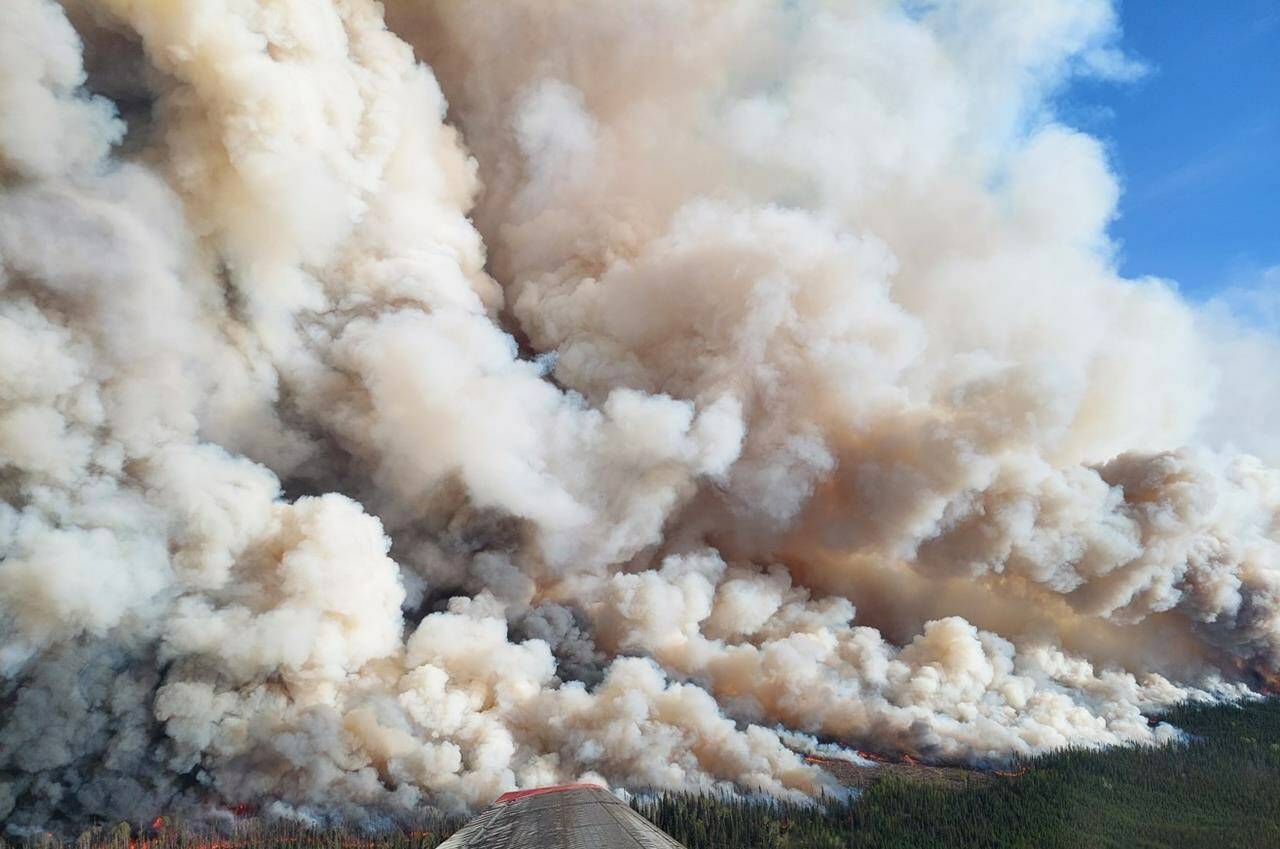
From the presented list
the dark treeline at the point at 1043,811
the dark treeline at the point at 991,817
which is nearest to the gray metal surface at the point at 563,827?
the dark treeline at the point at 991,817

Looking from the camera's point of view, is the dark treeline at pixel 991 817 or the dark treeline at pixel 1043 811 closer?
the dark treeline at pixel 991 817

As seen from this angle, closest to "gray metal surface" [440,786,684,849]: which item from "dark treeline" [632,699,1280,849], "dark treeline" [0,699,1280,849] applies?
"dark treeline" [0,699,1280,849]

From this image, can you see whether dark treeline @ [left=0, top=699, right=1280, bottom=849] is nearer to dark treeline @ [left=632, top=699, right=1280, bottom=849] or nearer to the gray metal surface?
dark treeline @ [left=632, top=699, right=1280, bottom=849]

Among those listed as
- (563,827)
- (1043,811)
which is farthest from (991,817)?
(563,827)

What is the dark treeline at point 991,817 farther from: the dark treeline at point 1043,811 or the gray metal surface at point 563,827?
the gray metal surface at point 563,827

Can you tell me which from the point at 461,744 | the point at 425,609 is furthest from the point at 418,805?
the point at 425,609
